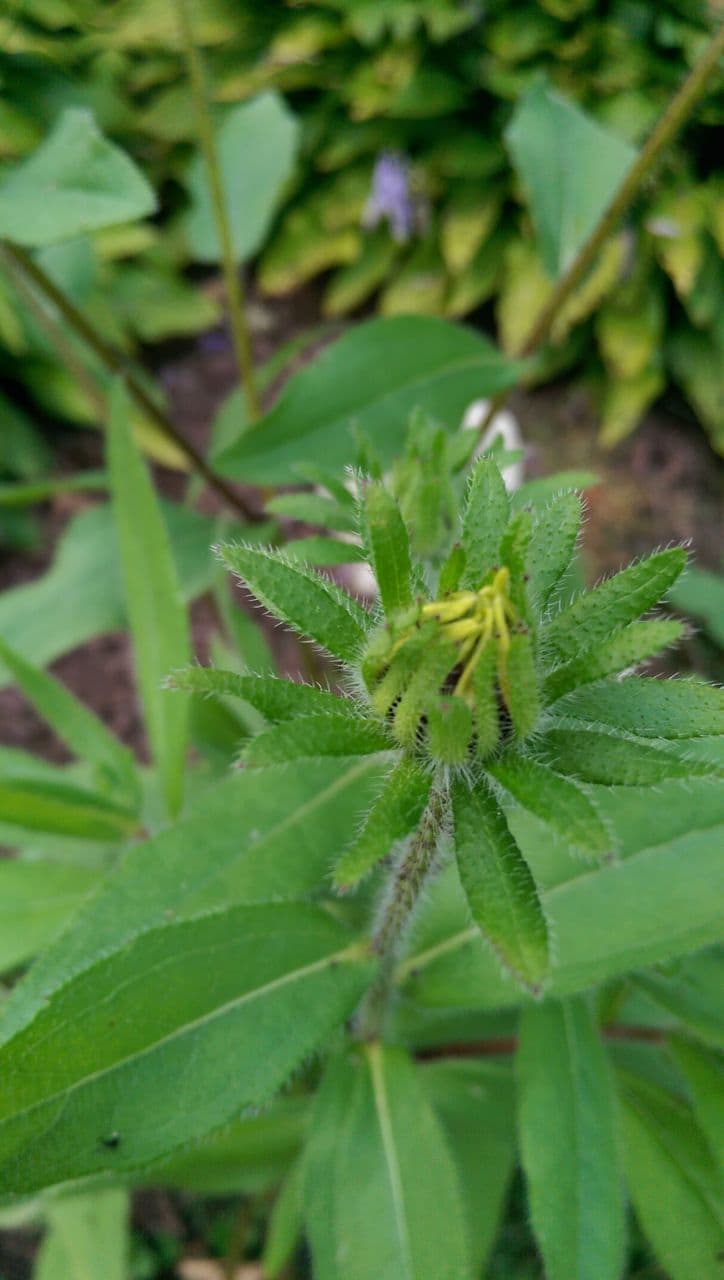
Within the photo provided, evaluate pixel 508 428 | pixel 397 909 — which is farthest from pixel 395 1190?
pixel 508 428

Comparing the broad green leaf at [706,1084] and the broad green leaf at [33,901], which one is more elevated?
the broad green leaf at [33,901]

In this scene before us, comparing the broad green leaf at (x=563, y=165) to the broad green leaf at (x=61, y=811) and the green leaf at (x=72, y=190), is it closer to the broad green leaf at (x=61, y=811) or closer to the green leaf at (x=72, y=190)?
the green leaf at (x=72, y=190)

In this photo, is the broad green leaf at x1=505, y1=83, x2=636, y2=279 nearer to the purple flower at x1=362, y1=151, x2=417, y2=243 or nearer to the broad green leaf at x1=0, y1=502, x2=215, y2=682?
the broad green leaf at x1=0, y1=502, x2=215, y2=682

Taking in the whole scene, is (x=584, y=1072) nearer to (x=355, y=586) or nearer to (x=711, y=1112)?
(x=711, y=1112)

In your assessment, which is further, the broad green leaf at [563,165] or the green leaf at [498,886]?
the broad green leaf at [563,165]

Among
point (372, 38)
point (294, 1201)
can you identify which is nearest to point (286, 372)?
point (372, 38)

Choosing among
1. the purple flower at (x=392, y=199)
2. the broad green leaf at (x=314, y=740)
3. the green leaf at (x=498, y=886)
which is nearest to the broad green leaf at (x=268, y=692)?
the broad green leaf at (x=314, y=740)

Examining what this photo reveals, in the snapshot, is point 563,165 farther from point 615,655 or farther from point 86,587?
point 615,655
